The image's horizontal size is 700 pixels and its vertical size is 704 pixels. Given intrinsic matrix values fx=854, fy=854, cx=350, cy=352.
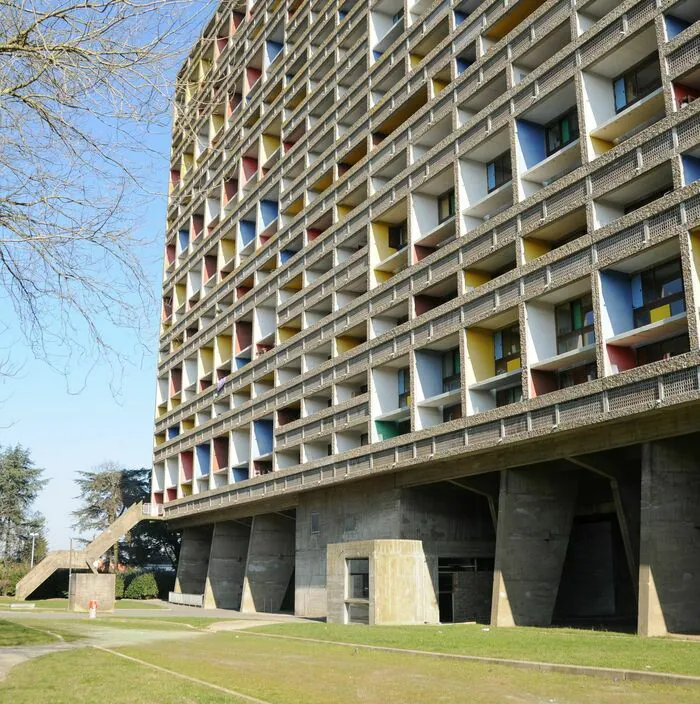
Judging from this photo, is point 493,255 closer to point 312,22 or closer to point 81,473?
point 312,22

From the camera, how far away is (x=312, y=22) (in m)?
46.1

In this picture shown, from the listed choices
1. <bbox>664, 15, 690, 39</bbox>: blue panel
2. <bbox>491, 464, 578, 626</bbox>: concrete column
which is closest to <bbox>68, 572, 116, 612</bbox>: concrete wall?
<bbox>491, 464, 578, 626</bbox>: concrete column

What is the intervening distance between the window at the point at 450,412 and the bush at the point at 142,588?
39.9 m

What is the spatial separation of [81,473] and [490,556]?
65.9 meters

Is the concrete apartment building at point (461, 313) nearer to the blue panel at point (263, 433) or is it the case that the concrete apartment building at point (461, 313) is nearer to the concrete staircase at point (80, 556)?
the blue panel at point (263, 433)

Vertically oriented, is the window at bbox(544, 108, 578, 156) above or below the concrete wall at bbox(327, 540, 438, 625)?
above

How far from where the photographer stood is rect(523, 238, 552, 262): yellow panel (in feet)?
90.6

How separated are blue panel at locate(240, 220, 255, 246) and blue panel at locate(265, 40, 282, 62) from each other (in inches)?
395

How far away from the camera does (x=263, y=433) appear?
46125 mm

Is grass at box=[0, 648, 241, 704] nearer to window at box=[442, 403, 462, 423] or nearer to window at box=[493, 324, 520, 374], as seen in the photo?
window at box=[493, 324, 520, 374]

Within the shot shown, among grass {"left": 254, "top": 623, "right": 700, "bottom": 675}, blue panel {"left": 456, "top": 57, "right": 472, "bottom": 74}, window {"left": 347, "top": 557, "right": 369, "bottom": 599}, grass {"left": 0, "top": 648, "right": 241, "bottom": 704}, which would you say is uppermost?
blue panel {"left": 456, "top": 57, "right": 472, "bottom": 74}

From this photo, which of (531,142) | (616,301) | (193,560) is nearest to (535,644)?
(616,301)

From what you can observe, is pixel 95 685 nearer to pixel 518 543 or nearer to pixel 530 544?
pixel 518 543

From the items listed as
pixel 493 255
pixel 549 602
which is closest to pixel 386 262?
pixel 493 255
